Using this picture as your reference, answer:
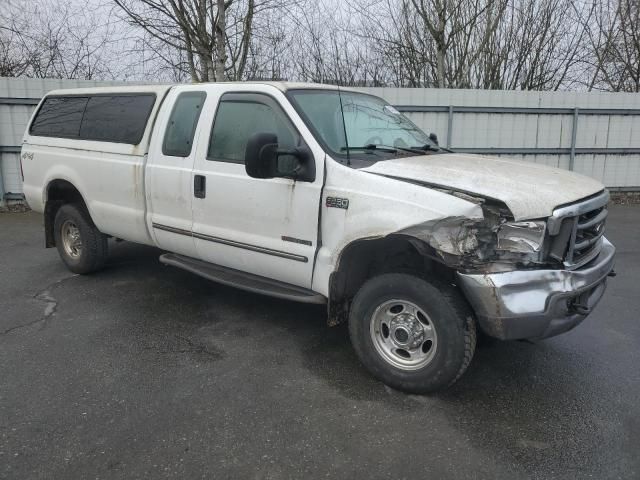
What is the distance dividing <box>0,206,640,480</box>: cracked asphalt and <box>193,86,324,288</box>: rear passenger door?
0.68m

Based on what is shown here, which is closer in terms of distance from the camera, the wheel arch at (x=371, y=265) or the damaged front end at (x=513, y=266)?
the damaged front end at (x=513, y=266)

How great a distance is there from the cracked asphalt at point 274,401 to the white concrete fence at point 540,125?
633 cm

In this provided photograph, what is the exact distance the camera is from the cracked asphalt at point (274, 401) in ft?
9.17

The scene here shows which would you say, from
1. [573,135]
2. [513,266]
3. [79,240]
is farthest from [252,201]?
[573,135]

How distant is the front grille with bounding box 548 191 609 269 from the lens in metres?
3.18

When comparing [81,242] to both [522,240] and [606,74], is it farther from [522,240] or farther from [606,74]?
[606,74]

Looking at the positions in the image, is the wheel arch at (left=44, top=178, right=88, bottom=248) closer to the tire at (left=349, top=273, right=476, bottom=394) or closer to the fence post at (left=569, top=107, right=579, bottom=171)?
the tire at (left=349, top=273, right=476, bottom=394)

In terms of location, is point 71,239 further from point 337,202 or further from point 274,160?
point 337,202

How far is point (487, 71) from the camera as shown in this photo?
49.9ft

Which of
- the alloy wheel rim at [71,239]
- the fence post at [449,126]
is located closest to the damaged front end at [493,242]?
the alloy wheel rim at [71,239]

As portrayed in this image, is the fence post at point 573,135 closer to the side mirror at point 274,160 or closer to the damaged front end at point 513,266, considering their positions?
the damaged front end at point 513,266

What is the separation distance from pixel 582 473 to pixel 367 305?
1509mm

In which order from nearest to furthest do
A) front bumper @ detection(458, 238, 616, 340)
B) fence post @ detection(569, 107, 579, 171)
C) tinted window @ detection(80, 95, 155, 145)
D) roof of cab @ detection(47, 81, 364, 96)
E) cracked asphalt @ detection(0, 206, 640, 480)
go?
cracked asphalt @ detection(0, 206, 640, 480) < front bumper @ detection(458, 238, 616, 340) < roof of cab @ detection(47, 81, 364, 96) < tinted window @ detection(80, 95, 155, 145) < fence post @ detection(569, 107, 579, 171)

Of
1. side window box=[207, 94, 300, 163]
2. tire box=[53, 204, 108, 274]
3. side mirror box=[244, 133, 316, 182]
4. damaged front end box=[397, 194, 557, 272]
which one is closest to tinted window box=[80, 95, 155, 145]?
tire box=[53, 204, 108, 274]
